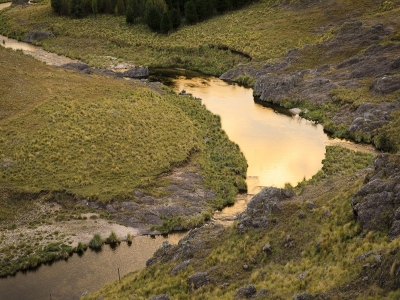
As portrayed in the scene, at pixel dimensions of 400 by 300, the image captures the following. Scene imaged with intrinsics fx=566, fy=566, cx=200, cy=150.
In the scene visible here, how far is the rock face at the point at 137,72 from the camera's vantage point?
9762 cm

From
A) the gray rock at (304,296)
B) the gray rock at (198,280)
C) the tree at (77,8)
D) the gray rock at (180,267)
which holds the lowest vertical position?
the gray rock at (180,267)

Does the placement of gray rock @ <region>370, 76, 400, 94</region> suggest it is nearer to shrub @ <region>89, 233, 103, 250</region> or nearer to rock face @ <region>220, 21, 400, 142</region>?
rock face @ <region>220, 21, 400, 142</region>

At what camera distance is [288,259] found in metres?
35.6

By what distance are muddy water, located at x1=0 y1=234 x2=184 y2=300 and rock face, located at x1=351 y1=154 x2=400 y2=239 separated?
18237 mm

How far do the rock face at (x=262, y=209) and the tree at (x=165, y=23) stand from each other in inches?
3364

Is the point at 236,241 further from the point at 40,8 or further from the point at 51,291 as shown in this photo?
the point at 40,8

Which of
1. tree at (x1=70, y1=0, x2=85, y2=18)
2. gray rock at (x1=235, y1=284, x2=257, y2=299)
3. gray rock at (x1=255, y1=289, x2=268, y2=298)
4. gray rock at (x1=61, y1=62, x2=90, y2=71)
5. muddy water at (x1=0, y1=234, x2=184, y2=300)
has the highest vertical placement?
tree at (x1=70, y1=0, x2=85, y2=18)

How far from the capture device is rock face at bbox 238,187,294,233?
4041 centimetres

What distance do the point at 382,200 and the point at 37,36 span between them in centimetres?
10518

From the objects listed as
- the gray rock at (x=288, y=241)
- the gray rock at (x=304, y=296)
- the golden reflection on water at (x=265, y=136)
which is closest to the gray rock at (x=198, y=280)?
the gray rock at (x=288, y=241)

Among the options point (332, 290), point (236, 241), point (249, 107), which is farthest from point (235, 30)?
point (332, 290)

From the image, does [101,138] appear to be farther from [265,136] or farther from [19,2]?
[19,2]

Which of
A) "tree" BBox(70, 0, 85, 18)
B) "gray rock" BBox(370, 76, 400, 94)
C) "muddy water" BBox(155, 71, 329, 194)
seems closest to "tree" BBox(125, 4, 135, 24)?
"tree" BBox(70, 0, 85, 18)

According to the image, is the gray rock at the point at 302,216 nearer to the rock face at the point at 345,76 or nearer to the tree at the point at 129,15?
the rock face at the point at 345,76
